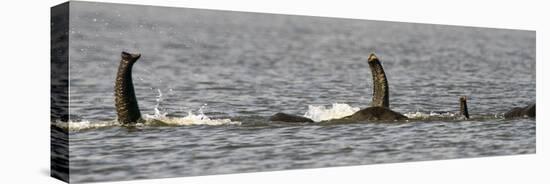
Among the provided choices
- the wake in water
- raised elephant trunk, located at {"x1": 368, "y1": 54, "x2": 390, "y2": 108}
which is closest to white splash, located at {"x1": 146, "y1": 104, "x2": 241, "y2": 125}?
the wake in water

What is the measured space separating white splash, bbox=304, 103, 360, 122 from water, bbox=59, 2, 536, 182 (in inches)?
0.6

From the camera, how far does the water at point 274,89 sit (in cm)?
1066

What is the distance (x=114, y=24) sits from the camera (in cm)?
1074

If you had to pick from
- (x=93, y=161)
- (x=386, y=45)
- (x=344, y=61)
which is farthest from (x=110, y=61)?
(x=386, y=45)

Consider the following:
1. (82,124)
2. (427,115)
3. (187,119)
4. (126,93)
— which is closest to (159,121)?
(187,119)

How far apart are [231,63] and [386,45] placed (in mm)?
2557

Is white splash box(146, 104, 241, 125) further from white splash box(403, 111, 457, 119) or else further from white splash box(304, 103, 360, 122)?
white splash box(403, 111, 457, 119)

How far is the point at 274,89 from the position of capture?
11.9 m

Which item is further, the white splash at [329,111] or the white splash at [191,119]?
the white splash at [329,111]

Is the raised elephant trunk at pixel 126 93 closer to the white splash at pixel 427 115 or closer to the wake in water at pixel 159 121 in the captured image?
the wake in water at pixel 159 121

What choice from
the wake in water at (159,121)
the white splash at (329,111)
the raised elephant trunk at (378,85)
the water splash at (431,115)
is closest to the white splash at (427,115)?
the water splash at (431,115)

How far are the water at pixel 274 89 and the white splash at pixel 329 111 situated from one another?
0.05 ft

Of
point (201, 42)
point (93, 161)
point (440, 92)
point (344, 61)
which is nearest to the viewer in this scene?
point (93, 161)

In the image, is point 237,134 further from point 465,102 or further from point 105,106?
point 465,102
